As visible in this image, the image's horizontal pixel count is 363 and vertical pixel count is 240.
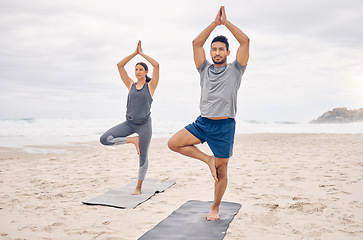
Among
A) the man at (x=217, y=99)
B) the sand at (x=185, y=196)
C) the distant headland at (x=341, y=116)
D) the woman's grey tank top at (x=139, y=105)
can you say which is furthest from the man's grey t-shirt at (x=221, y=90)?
the distant headland at (x=341, y=116)

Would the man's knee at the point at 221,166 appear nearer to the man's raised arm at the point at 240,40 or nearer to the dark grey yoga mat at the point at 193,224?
the dark grey yoga mat at the point at 193,224

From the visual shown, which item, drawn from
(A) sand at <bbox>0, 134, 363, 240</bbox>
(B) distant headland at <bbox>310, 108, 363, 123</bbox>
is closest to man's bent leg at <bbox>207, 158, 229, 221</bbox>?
(A) sand at <bbox>0, 134, 363, 240</bbox>

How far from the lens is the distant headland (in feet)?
140

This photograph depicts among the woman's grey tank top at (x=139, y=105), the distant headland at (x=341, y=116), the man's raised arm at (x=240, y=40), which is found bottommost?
the distant headland at (x=341, y=116)

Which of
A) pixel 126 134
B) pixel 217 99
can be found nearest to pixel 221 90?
pixel 217 99

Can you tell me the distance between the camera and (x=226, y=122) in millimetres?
3656

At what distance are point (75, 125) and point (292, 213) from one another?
25.3m

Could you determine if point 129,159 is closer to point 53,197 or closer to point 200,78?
point 53,197

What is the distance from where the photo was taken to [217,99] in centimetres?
358

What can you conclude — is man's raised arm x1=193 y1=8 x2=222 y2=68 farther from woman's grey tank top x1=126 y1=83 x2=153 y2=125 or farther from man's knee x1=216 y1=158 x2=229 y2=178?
woman's grey tank top x1=126 y1=83 x2=153 y2=125

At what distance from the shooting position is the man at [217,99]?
11.7ft

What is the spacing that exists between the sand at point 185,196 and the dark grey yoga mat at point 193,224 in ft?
0.44

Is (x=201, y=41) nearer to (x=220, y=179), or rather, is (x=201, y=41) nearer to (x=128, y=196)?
(x=220, y=179)

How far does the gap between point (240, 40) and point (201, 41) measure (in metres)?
0.47
